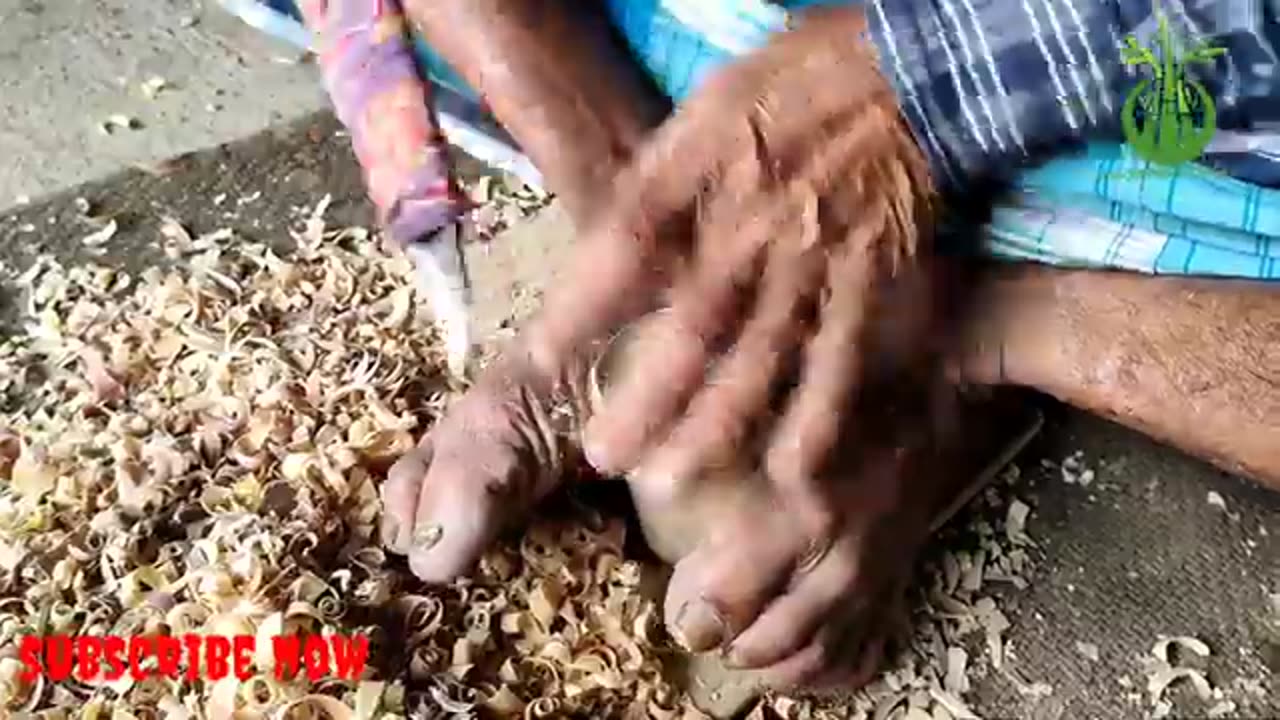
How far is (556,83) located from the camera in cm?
95

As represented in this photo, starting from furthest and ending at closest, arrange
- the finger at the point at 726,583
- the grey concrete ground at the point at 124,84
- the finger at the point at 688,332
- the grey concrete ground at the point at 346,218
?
the grey concrete ground at the point at 124,84 → the grey concrete ground at the point at 346,218 → the finger at the point at 726,583 → the finger at the point at 688,332

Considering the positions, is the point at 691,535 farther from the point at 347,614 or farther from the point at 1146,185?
the point at 1146,185

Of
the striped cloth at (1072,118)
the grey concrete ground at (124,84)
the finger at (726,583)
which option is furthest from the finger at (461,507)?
the grey concrete ground at (124,84)

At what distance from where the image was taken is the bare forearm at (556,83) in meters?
0.93

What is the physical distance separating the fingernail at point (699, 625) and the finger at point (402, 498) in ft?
0.59

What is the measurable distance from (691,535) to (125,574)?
35 cm

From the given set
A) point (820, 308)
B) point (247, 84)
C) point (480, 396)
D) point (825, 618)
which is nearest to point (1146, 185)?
point (820, 308)

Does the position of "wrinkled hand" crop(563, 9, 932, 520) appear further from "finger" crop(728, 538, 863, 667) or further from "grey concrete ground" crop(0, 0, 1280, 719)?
"grey concrete ground" crop(0, 0, 1280, 719)

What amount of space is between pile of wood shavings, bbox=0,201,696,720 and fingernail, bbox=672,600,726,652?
0.07 meters

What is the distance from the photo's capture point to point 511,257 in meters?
1.23

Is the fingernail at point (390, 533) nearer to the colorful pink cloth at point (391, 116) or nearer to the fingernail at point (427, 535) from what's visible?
the fingernail at point (427, 535)

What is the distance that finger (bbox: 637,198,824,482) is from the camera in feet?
2.52

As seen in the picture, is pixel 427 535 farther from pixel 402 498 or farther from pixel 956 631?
pixel 956 631

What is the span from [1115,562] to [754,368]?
0.39 meters
